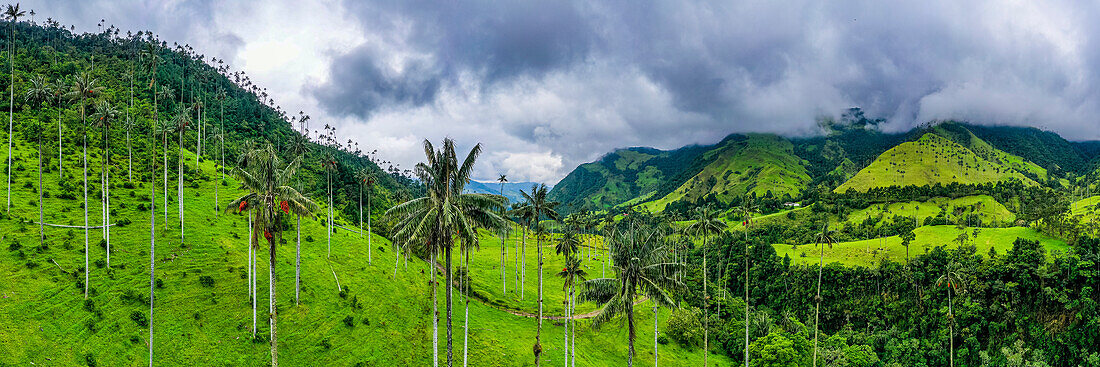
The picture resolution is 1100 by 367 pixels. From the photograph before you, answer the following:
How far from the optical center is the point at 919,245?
436ft

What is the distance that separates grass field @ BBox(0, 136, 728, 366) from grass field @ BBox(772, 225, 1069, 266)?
277 ft

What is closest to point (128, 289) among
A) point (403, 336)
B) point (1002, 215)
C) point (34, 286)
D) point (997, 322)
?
point (34, 286)

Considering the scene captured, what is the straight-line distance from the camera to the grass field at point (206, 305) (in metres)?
41.0

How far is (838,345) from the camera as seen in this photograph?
257 ft

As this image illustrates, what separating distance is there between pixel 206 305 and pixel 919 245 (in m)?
165

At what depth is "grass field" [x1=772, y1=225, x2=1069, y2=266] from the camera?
383 ft

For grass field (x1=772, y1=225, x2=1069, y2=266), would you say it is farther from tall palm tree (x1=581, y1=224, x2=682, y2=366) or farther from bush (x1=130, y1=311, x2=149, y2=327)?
bush (x1=130, y1=311, x2=149, y2=327)

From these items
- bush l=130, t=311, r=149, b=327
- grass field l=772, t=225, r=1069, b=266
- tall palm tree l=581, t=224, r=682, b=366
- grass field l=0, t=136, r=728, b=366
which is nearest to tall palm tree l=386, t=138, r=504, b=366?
tall palm tree l=581, t=224, r=682, b=366

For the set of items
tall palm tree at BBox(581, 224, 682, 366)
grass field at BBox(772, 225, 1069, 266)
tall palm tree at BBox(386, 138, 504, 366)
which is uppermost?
tall palm tree at BBox(386, 138, 504, 366)

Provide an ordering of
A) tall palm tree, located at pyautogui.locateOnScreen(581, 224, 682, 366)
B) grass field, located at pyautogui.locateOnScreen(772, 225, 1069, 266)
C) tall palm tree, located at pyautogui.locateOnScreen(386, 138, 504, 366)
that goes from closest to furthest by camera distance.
Answer: 1. tall palm tree, located at pyautogui.locateOnScreen(386, 138, 504, 366)
2. tall palm tree, located at pyautogui.locateOnScreen(581, 224, 682, 366)
3. grass field, located at pyautogui.locateOnScreen(772, 225, 1069, 266)

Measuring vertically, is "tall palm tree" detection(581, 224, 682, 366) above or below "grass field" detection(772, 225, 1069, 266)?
above

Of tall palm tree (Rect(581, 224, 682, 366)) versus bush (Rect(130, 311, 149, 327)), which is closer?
tall palm tree (Rect(581, 224, 682, 366))

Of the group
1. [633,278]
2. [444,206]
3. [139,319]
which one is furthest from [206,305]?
[633,278]

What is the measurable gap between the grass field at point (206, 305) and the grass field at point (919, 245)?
84.4 meters
